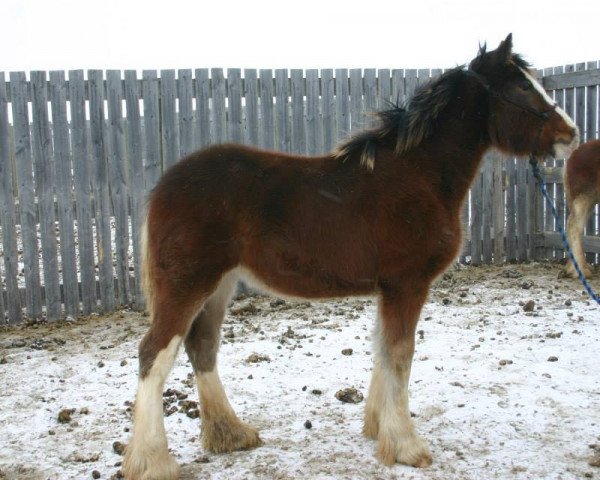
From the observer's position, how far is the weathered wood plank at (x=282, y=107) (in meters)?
7.98

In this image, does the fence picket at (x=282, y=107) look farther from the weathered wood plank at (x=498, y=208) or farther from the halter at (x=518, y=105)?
the halter at (x=518, y=105)

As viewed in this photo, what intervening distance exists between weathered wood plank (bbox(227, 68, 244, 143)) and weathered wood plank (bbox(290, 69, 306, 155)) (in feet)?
2.46

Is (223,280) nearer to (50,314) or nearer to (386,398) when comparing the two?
(386,398)

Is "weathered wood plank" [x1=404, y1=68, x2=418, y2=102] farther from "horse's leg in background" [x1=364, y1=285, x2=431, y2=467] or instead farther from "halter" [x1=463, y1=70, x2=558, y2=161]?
"horse's leg in background" [x1=364, y1=285, x2=431, y2=467]

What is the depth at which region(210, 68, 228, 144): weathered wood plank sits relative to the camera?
770cm

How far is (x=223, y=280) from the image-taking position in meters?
3.73

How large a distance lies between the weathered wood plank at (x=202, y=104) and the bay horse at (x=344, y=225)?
3987mm

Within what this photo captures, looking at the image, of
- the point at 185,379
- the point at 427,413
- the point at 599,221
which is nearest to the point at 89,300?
the point at 185,379

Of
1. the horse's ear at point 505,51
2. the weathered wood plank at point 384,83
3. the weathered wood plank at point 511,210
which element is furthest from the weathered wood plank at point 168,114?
the weathered wood plank at point 511,210

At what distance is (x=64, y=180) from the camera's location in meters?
7.11

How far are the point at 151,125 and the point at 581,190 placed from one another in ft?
20.0

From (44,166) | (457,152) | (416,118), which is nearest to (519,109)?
(457,152)

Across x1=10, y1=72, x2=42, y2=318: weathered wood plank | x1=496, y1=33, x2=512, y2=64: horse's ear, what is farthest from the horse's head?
x1=10, y1=72, x2=42, y2=318: weathered wood plank

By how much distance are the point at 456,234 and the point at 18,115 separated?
5.59 m
